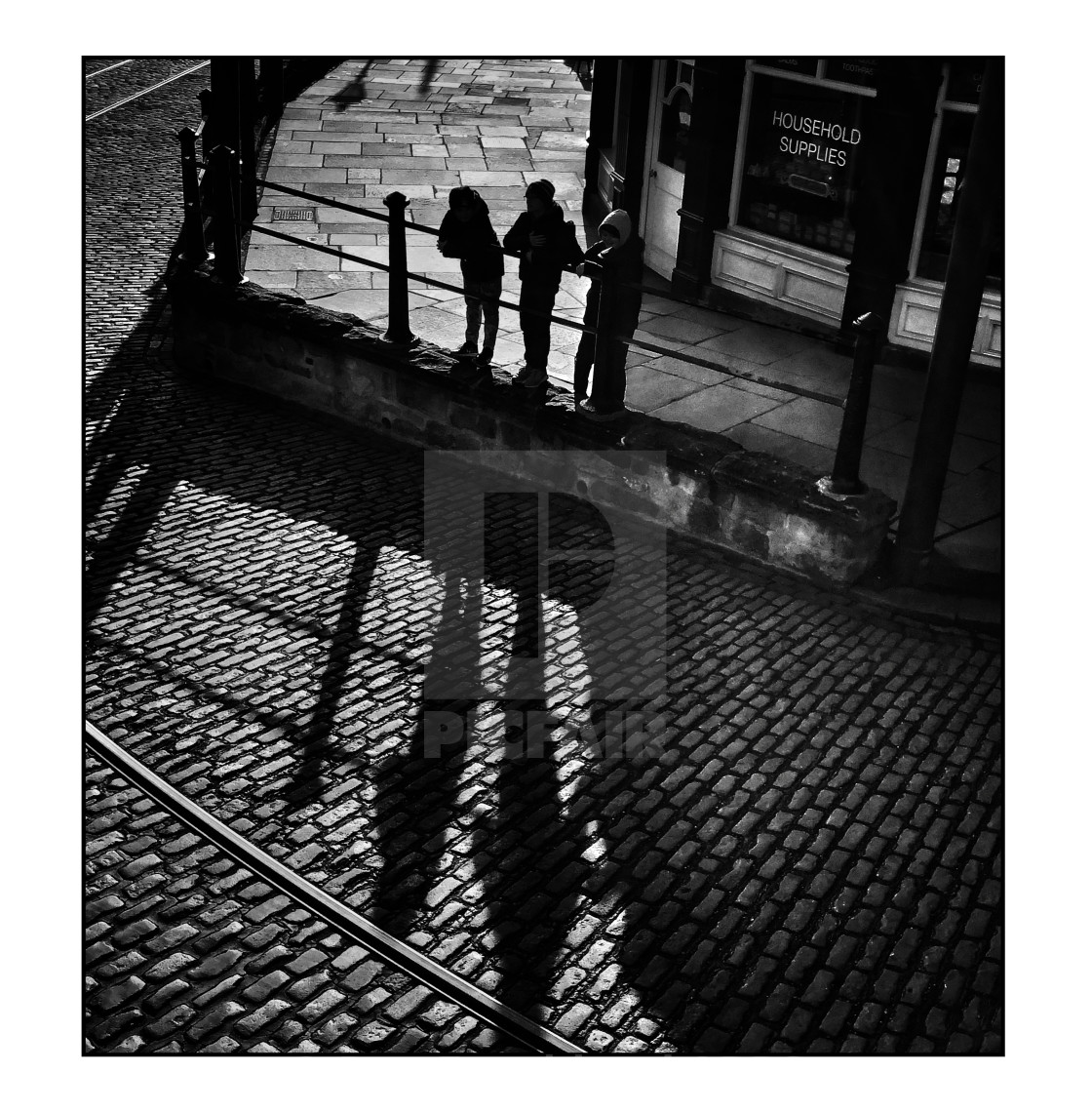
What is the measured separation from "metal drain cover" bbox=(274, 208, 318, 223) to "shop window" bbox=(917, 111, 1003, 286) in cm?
613

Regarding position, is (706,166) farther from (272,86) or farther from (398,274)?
(272,86)

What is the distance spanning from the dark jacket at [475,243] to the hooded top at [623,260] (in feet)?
2.87

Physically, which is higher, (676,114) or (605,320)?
(676,114)

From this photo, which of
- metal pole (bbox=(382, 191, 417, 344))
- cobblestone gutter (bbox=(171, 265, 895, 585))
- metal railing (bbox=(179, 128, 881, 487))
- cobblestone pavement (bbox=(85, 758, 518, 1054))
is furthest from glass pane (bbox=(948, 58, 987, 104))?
cobblestone pavement (bbox=(85, 758, 518, 1054))

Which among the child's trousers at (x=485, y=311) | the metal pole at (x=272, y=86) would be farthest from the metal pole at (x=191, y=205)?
the metal pole at (x=272, y=86)

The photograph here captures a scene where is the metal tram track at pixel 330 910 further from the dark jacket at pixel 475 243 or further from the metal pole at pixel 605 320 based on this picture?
the dark jacket at pixel 475 243

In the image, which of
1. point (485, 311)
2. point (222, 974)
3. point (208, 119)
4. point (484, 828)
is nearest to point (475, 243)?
point (485, 311)

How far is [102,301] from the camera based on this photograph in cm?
1084

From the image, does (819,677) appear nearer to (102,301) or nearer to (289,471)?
(289,471)

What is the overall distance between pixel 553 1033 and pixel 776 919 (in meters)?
0.97

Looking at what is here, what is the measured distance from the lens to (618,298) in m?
7.40

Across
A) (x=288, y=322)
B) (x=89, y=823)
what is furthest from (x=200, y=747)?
(x=288, y=322)

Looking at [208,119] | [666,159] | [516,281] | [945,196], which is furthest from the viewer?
[666,159]

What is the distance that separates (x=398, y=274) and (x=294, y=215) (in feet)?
17.8
